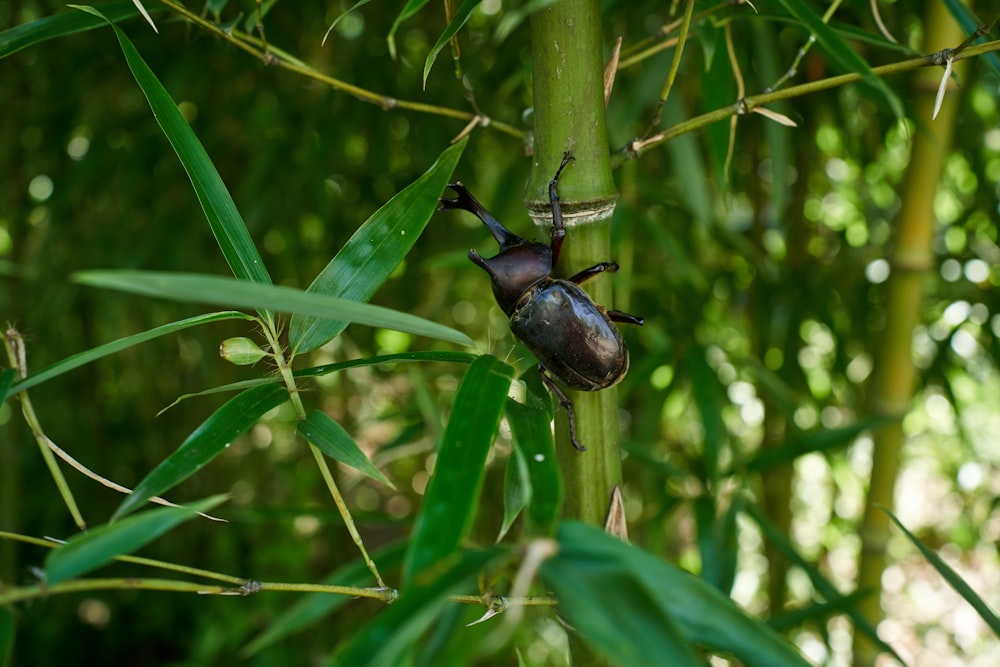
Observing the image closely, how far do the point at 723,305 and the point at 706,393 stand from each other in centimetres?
60

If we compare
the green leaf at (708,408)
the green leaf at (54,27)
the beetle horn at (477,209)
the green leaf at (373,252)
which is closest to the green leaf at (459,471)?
the green leaf at (373,252)

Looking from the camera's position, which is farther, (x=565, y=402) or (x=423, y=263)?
(x=423, y=263)

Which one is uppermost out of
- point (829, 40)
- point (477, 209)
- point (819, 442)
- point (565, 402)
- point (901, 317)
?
point (829, 40)

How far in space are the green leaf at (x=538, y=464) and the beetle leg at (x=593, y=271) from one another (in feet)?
0.43

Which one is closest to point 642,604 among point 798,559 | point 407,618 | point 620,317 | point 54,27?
point 407,618

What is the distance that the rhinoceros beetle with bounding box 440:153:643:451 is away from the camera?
58 cm

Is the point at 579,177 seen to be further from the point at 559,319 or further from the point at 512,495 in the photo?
the point at 512,495

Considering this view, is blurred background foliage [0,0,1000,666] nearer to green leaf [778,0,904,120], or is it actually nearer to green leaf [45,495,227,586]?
green leaf [778,0,904,120]

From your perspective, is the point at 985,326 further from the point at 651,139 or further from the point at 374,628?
the point at 374,628

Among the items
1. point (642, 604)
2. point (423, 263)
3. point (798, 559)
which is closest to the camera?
point (642, 604)

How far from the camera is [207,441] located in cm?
46

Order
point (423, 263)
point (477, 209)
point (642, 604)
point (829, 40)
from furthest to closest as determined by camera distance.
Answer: point (423, 263)
point (477, 209)
point (829, 40)
point (642, 604)

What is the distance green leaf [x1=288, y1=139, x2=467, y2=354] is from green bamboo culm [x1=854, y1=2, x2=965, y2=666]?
27.3 inches

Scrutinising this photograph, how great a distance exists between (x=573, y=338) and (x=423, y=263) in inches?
26.7
